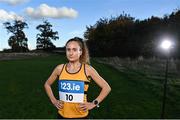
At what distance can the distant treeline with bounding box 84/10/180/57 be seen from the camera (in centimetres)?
5189

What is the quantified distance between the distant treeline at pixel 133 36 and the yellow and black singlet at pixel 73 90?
138ft

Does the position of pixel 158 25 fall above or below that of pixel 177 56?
above

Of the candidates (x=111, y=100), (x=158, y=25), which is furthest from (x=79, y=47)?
(x=158, y=25)

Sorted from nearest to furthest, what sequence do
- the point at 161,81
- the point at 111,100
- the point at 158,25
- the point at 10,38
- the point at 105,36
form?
the point at 111,100 → the point at 161,81 → the point at 158,25 → the point at 105,36 → the point at 10,38

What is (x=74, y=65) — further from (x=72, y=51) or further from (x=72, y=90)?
(x=72, y=90)

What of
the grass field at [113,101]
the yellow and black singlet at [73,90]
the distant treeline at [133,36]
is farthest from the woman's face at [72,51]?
the distant treeline at [133,36]

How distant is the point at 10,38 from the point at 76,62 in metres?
108

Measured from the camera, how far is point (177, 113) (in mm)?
11602

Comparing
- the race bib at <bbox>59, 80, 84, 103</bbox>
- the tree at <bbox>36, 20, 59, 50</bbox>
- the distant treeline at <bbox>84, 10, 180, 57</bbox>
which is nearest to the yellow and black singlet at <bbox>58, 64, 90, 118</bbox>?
the race bib at <bbox>59, 80, 84, 103</bbox>

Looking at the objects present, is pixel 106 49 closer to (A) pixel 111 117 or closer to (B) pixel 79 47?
(A) pixel 111 117

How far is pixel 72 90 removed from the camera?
4.69 meters

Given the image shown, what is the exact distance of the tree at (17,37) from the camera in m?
106

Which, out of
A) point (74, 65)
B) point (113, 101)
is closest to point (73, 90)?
point (74, 65)

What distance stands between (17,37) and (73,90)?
4228 inches
